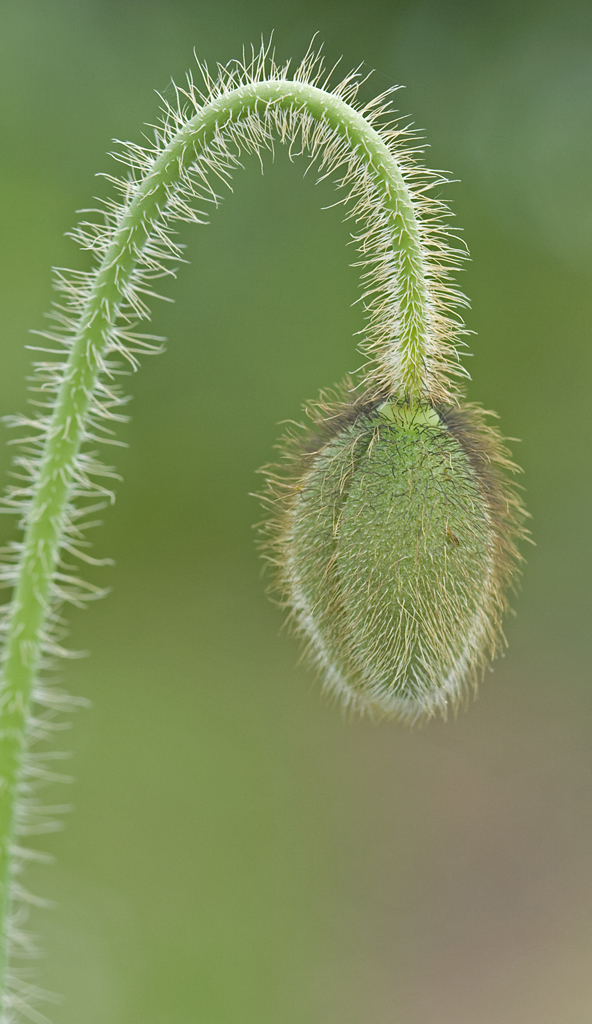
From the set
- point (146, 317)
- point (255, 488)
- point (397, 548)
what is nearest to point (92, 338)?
→ point (146, 317)

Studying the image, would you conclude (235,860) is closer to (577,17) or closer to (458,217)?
(458,217)

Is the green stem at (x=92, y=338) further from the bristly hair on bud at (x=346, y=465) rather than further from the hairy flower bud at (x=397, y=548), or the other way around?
the hairy flower bud at (x=397, y=548)

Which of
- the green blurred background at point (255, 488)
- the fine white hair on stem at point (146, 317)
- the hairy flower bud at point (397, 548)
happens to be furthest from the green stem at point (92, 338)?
the green blurred background at point (255, 488)

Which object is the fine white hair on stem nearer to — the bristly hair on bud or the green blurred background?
the bristly hair on bud

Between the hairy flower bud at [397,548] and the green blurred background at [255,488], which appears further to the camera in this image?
the green blurred background at [255,488]

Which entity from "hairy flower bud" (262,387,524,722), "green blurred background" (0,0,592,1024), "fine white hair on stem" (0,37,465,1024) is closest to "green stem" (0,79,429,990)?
"fine white hair on stem" (0,37,465,1024)

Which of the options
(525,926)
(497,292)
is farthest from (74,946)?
(497,292)
